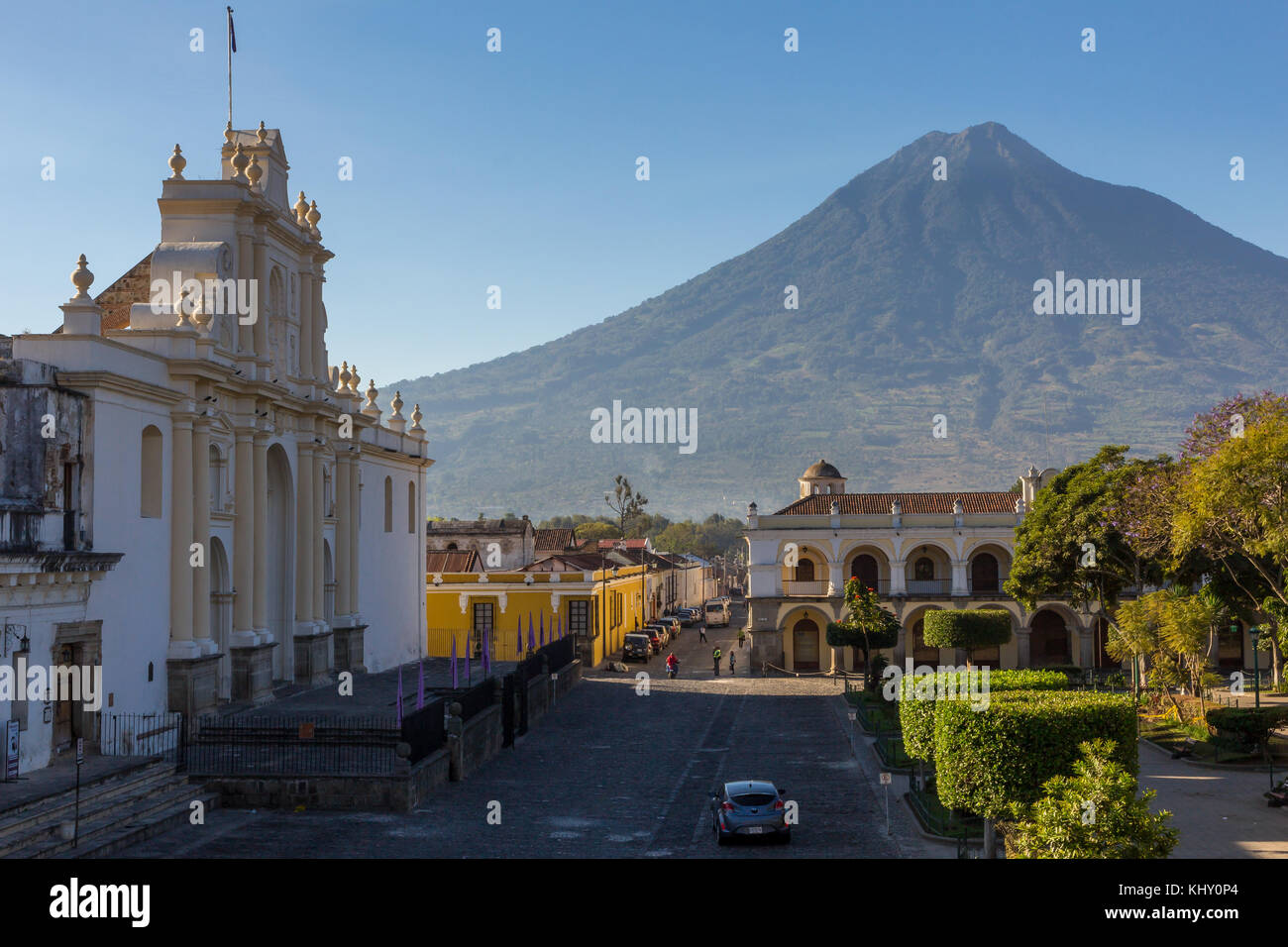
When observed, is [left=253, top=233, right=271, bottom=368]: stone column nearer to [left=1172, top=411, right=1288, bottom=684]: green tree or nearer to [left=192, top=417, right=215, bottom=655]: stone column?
[left=192, top=417, right=215, bottom=655]: stone column

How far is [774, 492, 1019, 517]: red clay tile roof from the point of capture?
196 ft

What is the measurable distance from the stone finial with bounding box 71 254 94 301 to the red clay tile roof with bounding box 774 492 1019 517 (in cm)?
3887

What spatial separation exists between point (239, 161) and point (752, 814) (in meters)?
21.8

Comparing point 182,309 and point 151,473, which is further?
point 182,309

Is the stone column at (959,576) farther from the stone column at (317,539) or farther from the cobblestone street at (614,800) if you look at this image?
the stone column at (317,539)

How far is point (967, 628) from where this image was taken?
164 feet

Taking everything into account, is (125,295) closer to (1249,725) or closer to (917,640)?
(1249,725)

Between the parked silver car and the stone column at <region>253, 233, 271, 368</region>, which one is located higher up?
the stone column at <region>253, 233, 271, 368</region>

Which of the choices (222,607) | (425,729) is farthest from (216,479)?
(425,729)

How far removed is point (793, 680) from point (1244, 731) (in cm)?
2518

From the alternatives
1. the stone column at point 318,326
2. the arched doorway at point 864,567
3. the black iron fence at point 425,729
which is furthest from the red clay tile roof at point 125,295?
the arched doorway at point 864,567

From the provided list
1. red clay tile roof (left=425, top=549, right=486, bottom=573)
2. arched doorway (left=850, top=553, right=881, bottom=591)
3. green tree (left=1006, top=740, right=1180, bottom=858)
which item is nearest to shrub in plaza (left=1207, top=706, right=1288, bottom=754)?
green tree (left=1006, top=740, right=1180, bottom=858)
